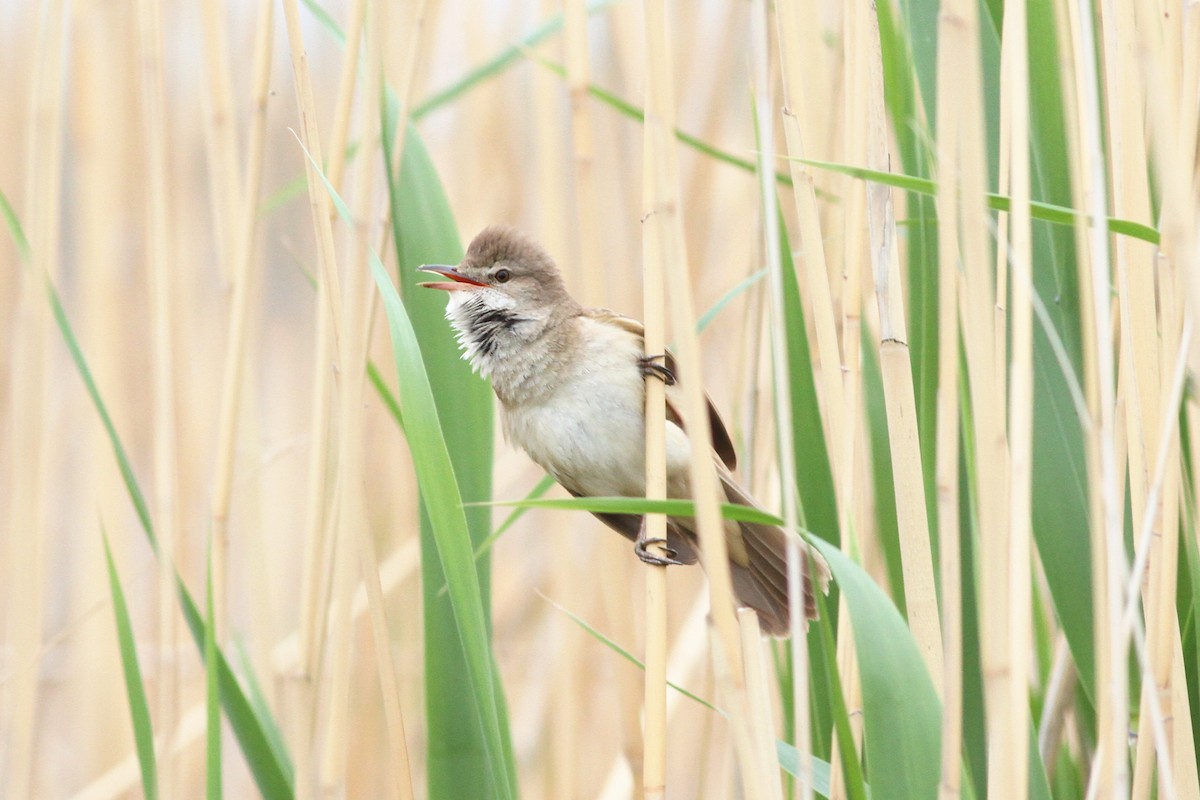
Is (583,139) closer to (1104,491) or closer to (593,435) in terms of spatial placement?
(593,435)

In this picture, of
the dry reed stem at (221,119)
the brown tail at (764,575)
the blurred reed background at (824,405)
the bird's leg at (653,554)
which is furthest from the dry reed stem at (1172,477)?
the dry reed stem at (221,119)

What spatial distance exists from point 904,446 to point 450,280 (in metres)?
0.64

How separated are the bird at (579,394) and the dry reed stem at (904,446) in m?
0.48

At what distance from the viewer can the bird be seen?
139 centimetres

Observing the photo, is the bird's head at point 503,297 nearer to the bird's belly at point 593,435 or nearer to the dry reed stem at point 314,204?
the bird's belly at point 593,435

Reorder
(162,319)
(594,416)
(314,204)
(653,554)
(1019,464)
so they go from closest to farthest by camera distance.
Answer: (1019,464) → (314,204) → (653,554) → (162,319) → (594,416)

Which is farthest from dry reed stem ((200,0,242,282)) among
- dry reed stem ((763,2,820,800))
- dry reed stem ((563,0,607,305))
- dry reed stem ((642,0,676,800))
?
dry reed stem ((763,2,820,800))

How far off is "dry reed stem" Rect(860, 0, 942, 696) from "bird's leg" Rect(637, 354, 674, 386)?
0.68 ft

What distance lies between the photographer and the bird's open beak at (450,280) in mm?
1126

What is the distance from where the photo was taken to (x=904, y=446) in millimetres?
864

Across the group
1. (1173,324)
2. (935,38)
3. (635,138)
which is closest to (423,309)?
(935,38)

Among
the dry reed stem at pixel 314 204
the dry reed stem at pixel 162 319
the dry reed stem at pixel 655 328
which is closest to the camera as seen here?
the dry reed stem at pixel 655 328

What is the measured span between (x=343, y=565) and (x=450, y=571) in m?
0.14

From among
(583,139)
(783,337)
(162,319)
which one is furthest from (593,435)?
(783,337)
